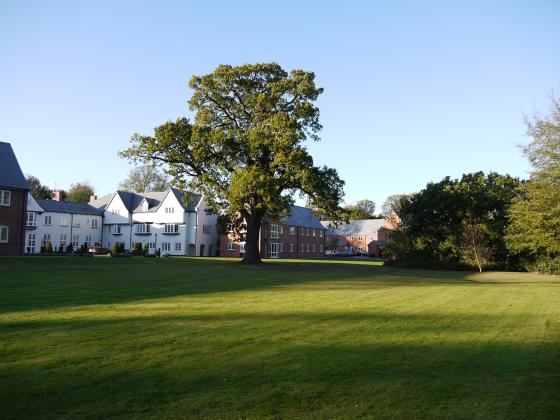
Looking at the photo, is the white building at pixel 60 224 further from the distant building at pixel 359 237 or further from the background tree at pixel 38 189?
the distant building at pixel 359 237

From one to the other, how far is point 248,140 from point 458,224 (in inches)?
946

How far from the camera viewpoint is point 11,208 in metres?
43.7

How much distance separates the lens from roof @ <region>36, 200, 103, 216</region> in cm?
7081

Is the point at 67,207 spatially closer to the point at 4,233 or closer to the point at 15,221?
the point at 15,221

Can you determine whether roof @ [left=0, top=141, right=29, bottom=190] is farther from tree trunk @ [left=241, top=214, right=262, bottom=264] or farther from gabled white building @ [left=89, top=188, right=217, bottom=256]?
gabled white building @ [left=89, top=188, right=217, bottom=256]

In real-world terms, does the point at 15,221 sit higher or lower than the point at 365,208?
lower

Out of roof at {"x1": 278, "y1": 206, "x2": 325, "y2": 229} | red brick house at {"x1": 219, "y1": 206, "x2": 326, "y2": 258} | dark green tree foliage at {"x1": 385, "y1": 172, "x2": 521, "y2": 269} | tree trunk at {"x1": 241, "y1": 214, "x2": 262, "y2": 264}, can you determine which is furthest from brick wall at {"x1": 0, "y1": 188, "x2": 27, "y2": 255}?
roof at {"x1": 278, "y1": 206, "x2": 325, "y2": 229}

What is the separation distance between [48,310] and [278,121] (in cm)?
2958

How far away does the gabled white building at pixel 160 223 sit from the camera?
244 feet

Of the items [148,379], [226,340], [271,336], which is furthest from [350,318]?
[148,379]

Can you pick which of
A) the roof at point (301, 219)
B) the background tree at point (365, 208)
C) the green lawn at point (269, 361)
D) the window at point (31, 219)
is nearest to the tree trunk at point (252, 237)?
the green lawn at point (269, 361)

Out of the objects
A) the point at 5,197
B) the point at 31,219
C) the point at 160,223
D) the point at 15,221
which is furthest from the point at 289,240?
the point at 5,197

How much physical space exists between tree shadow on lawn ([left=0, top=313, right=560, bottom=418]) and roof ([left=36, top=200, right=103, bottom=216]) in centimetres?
6694

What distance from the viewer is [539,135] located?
94.6 feet
